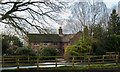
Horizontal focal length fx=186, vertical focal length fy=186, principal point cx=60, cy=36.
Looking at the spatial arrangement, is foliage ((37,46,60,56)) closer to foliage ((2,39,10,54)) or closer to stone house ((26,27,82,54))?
stone house ((26,27,82,54))

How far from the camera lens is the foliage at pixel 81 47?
29.4 feet

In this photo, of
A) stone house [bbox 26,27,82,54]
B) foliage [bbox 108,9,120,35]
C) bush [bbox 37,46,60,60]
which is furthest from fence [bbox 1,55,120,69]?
foliage [bbox 108,9,120,35]

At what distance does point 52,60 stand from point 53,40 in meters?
0.89

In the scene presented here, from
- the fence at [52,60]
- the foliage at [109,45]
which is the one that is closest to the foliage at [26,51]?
the fence at [52,60]

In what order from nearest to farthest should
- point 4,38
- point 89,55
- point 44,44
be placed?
point 4,38
point 44,44
point 89,55

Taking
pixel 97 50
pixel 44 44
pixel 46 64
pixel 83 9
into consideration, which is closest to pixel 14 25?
pixel 44 44

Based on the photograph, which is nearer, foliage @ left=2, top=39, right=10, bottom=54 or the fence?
foliage @ left=2, top=39, right=10, bottom=54

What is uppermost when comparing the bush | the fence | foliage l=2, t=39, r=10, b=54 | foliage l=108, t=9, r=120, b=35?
foliage l=108, t=9, r=120, b=35

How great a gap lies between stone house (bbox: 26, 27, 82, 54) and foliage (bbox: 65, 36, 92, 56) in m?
0.26

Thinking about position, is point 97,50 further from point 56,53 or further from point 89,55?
point 56,53

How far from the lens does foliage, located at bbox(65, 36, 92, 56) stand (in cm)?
895

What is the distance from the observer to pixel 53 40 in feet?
26.9

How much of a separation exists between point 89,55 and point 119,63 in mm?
2015

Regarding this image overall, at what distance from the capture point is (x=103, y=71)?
8.59m
